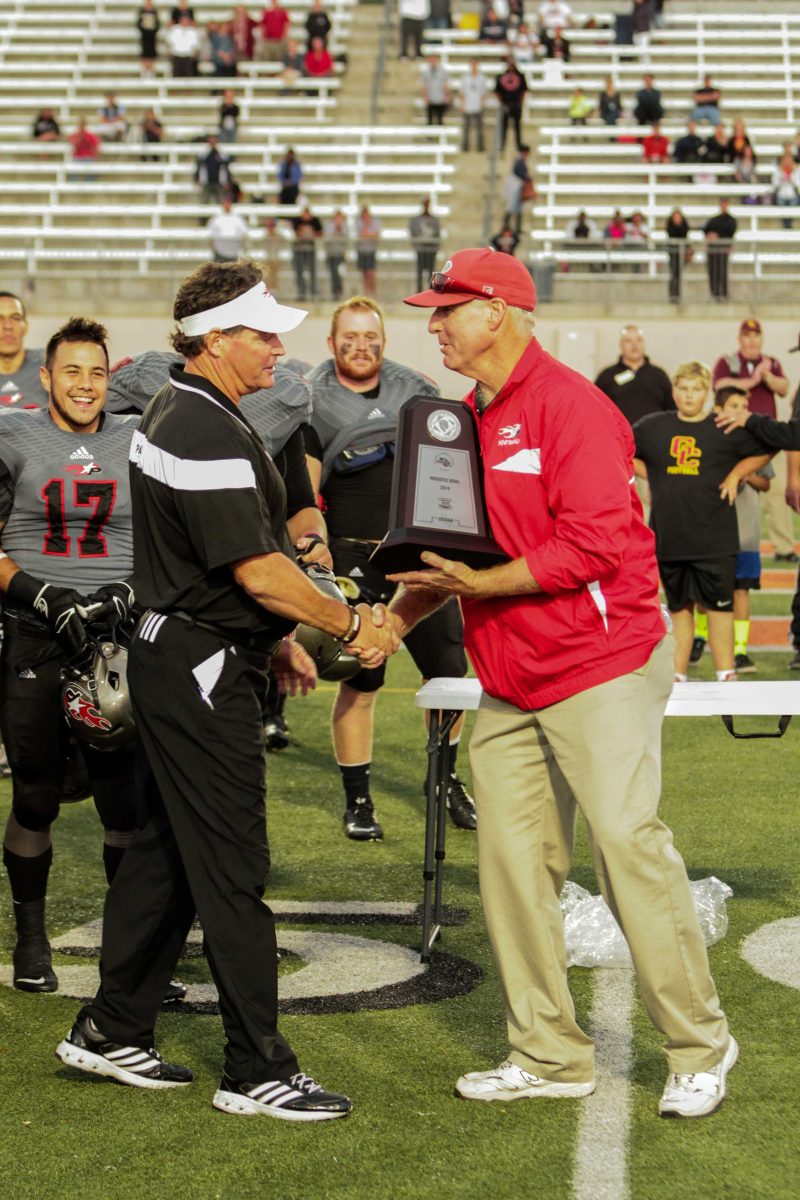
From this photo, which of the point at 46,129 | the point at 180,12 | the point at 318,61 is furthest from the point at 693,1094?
the point at 180,12

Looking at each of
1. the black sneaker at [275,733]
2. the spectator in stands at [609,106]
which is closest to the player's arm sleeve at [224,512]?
the black sneaker at [275,733]

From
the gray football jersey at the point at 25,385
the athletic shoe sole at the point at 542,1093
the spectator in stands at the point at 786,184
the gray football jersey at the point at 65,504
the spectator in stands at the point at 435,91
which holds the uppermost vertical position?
the spectator in stands at the point at 435,91

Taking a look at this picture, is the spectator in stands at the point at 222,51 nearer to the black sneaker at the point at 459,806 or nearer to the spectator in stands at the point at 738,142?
the spectator in stands at the point at 738,142

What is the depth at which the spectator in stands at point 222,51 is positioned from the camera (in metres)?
32.2

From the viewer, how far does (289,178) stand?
27703 millimetres

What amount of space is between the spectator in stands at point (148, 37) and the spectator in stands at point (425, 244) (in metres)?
10.3

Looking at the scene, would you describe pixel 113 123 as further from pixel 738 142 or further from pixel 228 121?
pixel 738 142

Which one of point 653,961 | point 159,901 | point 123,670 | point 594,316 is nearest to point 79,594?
point 123,670

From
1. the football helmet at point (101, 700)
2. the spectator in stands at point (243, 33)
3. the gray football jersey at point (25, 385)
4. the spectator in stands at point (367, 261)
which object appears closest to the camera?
the football helmet at point (101, 700)

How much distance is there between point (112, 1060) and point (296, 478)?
2177 millimetres

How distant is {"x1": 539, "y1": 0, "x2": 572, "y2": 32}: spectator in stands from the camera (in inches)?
1299

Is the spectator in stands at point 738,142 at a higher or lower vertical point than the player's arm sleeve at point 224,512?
higher

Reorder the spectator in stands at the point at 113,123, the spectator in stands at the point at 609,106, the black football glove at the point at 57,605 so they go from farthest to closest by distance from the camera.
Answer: the spectator in stands at the point at 113,123 < the spectator in stands at the point at 609,106 < the black football glove at the point at 57,605

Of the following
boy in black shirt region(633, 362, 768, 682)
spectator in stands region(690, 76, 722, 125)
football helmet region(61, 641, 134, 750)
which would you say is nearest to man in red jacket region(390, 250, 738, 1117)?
football helmet region(61, 641, 134, 750)
